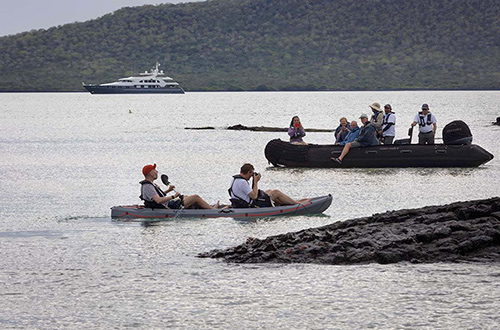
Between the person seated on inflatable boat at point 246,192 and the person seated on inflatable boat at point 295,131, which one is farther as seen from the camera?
the person seated on inflatable boat at point 295,131

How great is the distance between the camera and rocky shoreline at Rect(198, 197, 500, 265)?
502 inches

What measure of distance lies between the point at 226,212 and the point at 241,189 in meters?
0.52

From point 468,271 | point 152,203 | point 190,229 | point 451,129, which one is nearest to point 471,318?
point 468,271

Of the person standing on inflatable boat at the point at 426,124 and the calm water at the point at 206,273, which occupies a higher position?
the person standing on inflatable boat at the point at 426,124

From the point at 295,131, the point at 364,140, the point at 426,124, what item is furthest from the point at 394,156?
the point at 295,131

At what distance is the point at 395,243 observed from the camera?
42.8ft

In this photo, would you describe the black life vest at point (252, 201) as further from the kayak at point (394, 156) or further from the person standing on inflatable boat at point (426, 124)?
the person standing on inflatable boat at point (426, 124)

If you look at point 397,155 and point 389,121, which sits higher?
point 389,121

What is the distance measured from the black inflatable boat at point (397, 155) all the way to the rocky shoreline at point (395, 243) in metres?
11.8

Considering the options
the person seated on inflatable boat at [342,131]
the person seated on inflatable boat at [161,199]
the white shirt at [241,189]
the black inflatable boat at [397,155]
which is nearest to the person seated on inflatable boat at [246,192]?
the white shirt at [241,189]

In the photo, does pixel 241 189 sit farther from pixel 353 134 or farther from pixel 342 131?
pixel 342 131

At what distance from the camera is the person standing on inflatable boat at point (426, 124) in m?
26.4

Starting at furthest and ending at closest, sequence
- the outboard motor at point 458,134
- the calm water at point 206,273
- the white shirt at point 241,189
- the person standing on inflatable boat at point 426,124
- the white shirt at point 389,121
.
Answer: the outboard motor at point 458,134, the person standing on inflatable boat at point 426,124, the white shirt at point 389,121, the white shirt at point 241,189, the calm water at point 206,273

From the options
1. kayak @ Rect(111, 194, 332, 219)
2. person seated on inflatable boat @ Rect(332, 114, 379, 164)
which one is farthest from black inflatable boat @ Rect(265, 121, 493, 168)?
kayak @ Rect(111, 194, 332, 219)
